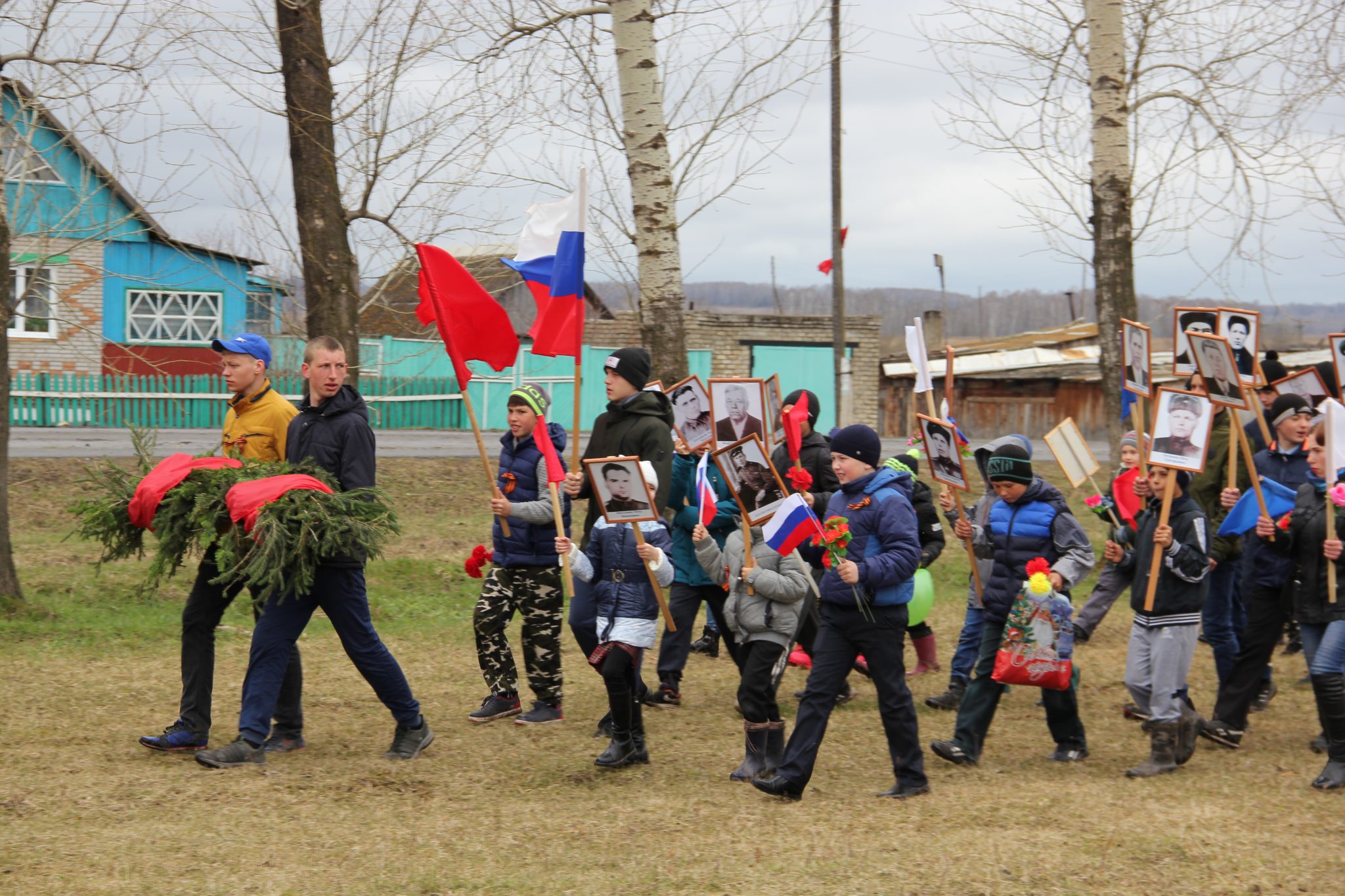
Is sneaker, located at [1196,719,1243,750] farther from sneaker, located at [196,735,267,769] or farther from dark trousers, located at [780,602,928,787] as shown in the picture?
sneaker, located at [196,735,267,769]

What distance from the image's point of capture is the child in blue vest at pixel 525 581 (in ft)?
22.8

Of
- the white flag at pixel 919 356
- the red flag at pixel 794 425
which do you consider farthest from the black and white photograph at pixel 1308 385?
the red flag at pixel 794 425

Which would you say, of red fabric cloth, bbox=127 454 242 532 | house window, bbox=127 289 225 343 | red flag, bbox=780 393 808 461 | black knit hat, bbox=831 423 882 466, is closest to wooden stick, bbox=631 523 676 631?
black knit hat, bbox=831 423 882 466

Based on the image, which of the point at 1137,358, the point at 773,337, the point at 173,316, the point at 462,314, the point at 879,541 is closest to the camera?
the point at 879,541

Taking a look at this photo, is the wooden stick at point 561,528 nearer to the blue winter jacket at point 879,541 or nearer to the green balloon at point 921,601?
the blue winter jacket at point 879,541

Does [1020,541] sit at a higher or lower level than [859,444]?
lower

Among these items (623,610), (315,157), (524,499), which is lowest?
(623,610)

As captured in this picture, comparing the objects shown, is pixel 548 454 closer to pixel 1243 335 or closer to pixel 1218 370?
pixel 1218 370

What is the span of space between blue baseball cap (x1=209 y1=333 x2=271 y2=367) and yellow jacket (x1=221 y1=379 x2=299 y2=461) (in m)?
0.19

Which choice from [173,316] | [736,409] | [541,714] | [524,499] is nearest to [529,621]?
[541,714]

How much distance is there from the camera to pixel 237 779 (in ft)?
19.3

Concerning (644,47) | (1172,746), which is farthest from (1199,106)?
(1172,746)

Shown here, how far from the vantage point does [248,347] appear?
6.37 meters

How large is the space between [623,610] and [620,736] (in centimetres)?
66
